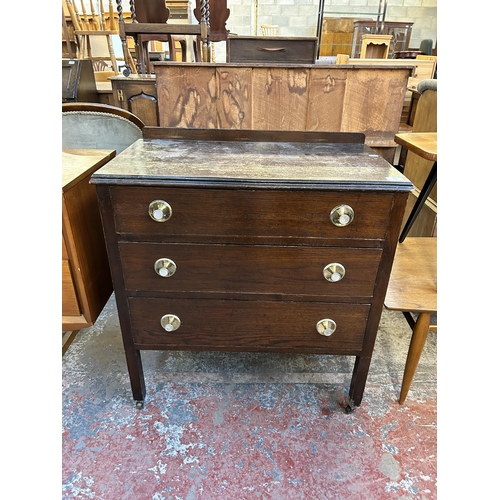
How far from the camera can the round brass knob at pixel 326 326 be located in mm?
1161

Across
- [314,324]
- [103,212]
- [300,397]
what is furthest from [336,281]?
[103,212]

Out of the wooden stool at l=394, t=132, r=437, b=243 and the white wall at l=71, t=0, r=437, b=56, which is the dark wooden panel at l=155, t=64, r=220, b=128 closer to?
the wooden stool at l=394, t=132, r=437, b=243

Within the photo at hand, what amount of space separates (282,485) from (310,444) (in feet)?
0.58

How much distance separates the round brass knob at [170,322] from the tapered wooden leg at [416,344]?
85 centimetres

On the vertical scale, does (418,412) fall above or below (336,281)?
below

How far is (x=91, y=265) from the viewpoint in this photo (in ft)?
4.63

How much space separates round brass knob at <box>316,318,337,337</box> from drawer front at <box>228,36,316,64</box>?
1923 millimetres

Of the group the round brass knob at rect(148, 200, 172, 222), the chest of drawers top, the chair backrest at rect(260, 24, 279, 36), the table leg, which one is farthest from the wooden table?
the chair backrest at rect(260, 24, 279, 36)

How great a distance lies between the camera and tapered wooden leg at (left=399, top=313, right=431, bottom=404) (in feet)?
4.13

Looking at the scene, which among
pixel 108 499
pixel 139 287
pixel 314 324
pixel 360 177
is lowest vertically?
pixel 108 499

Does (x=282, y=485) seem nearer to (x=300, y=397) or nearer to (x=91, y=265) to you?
(x=300, y=397)

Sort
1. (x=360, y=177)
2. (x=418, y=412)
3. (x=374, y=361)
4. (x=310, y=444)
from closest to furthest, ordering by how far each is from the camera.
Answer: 1. (x=360, y=177)
2. (x=310, y=444)
3. (x=418, y=412)
4. (x=374, y=361)

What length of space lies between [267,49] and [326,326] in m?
1.98

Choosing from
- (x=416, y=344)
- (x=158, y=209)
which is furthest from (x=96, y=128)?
(x=416, y=344)
